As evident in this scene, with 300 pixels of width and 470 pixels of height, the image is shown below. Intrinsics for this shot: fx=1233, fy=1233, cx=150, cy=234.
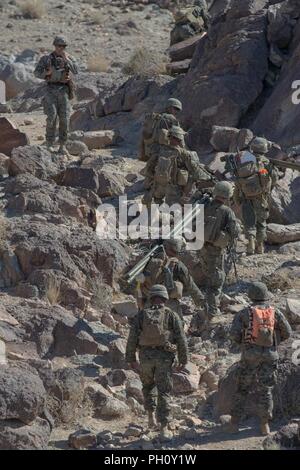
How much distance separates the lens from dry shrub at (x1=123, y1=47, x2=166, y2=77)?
22.9 m

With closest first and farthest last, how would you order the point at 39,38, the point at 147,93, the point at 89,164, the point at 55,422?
the point at 55,422, the point at 89,164, the point at 147,93, the point at 39,38

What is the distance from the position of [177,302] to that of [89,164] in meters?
6.53

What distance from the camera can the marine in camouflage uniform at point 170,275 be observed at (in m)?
12.4

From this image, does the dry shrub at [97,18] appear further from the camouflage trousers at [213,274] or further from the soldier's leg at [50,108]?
the camouflage trousers at [213,274]

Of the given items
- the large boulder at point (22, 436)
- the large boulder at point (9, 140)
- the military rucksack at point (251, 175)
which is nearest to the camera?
the large boulder at point (22, 436)

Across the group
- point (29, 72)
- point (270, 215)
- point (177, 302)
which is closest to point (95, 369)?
point (177, 302)

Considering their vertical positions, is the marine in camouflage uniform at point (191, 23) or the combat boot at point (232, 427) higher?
the marine in camouflage uniform at point (191, 23)

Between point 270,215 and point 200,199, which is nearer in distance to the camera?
point 200,199

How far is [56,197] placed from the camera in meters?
16.7

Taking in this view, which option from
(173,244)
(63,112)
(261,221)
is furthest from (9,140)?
(173,244)

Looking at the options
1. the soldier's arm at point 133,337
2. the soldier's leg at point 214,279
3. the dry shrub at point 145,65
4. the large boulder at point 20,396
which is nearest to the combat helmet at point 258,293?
the soldier's arm at point 133,337

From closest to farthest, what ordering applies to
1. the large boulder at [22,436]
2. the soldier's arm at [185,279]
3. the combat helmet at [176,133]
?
the large boulder at [22,436]
the soldier's arm at [185,279]
the combat helmet at [176,133]

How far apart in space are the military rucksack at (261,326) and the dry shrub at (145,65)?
39.7ft

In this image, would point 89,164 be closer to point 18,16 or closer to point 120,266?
point 120,266
